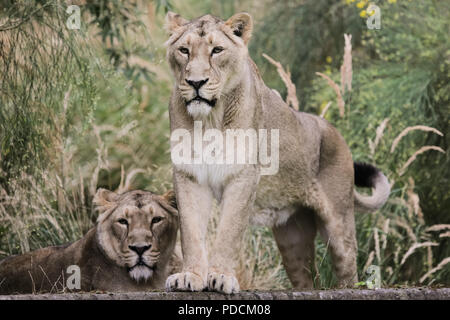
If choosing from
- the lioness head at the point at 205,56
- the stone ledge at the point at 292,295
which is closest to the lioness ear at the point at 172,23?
the lioness head at the point at 205,56

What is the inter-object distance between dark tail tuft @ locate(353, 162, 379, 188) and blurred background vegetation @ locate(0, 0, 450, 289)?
514mm

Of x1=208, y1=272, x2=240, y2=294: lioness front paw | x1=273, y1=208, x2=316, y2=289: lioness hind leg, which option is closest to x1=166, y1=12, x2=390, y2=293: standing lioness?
x1=208, y1=272, x2=240, y2=294: lioness front paw

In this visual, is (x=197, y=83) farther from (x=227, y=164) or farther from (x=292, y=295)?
(x=292, y=295)

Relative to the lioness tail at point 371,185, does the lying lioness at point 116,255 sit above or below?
below

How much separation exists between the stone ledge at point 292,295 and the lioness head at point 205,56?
3.56 feet

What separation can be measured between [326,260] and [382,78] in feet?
11.6

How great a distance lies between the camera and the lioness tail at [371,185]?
6.60m

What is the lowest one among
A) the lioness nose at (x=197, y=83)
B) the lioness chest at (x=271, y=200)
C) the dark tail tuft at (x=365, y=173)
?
the lioness chest at (x=271, y=200)

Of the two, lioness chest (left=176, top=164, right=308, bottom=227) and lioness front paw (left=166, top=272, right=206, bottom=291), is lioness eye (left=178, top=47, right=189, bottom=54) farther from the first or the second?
lioness front paw (left=166, top=272, right=206, bottom=291)

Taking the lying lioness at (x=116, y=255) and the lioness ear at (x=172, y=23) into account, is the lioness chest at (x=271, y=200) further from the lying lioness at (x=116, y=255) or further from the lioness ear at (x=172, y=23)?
the lioness ear at (x=172, y=23)

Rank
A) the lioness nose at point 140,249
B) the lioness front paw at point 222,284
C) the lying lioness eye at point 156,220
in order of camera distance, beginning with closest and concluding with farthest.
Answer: the lioness front paw at point 222,284
the lioness nose at point 140,249
the lying lioness eye at point 156,220

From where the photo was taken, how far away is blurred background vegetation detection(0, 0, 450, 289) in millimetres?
6254

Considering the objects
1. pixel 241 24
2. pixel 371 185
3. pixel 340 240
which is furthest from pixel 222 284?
pixel 371 185

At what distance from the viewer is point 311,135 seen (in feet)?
20.5
